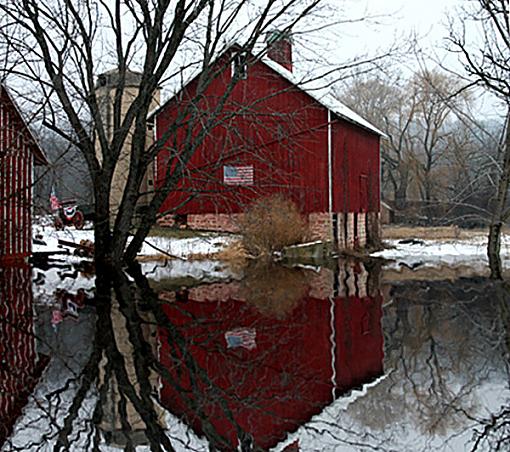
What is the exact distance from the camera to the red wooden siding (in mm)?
4641

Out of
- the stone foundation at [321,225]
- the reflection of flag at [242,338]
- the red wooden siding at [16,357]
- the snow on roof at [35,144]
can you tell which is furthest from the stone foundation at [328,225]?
the reflection of flag at [242,338]

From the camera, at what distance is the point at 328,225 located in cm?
2228

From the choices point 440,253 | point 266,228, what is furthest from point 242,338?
point 440,253

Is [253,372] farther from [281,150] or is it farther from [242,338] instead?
[281,150]

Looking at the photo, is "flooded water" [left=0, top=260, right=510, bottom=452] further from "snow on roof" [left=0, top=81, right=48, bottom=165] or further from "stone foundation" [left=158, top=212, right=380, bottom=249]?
"stone foundation" [left=158, top=212, right=380, bottom=249]

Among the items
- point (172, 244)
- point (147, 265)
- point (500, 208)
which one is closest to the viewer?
point (147, 265)

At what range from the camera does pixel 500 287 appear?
11984mm

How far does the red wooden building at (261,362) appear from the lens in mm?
4473

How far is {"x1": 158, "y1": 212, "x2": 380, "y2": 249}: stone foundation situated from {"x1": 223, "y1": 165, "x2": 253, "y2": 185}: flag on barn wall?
1220 millimetres

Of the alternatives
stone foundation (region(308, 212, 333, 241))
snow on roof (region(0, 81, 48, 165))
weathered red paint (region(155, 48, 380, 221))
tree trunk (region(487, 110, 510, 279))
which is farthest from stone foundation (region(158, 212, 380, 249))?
snow on roof (region(0, 81, 48, 165))

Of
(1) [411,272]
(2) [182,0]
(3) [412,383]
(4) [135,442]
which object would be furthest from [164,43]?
(4) [135,442]

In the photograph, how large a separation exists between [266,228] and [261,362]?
13382mm

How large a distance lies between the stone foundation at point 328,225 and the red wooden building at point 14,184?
6.52 m

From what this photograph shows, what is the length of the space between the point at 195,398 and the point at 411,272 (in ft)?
37.9
